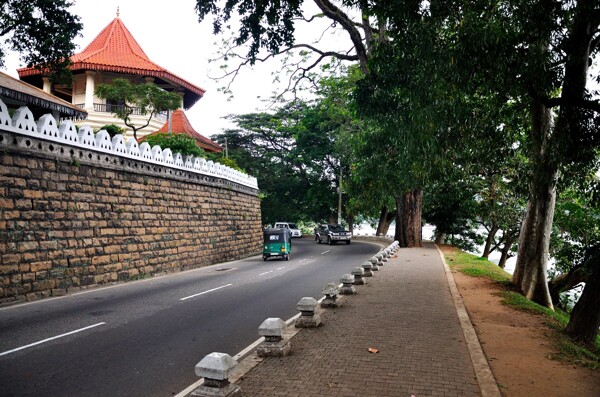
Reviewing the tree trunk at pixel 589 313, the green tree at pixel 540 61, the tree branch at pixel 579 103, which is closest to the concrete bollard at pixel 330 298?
the tree trunk at pixel 589 313

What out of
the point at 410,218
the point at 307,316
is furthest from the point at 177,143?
the point at 410,218

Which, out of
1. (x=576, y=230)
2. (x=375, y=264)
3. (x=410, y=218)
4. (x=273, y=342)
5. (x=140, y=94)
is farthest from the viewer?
(x=410, y=218)

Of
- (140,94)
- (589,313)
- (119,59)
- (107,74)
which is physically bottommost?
(589,313)

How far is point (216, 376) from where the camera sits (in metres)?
4.07

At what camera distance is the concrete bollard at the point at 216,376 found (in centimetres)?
405

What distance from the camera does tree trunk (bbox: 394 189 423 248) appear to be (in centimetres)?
2558

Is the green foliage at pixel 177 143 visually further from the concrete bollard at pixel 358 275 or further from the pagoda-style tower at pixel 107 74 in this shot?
the concrete bollard at pixel 358 275

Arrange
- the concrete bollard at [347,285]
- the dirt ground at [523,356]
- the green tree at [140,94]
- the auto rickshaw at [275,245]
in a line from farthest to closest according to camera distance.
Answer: the auto rickshaw at [275,245], the green tree at [140,94], the concrete bollard at [347,285], the dirt ground at [523,356]

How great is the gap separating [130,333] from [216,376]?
11.7 feet

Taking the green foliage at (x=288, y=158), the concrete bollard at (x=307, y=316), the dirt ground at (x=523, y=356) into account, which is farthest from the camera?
the green foliage at (x=288, y=158)

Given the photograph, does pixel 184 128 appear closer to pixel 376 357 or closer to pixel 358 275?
pixel 358 275

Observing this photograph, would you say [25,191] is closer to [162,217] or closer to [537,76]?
[162,217]

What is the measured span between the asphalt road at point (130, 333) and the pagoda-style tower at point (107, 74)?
1572cm

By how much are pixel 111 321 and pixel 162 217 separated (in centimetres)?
812
